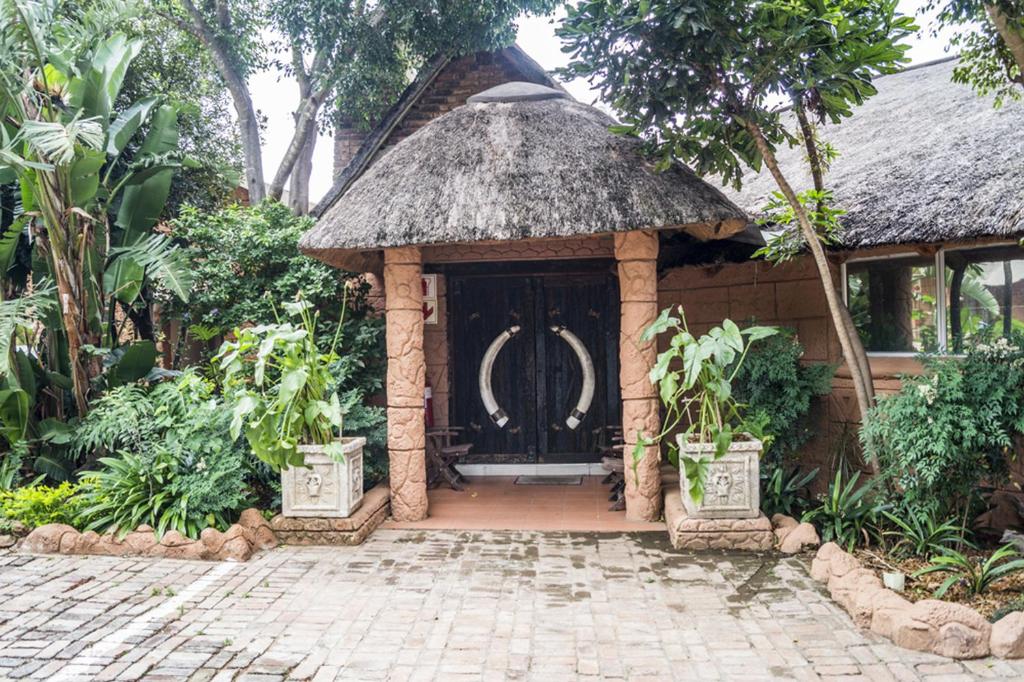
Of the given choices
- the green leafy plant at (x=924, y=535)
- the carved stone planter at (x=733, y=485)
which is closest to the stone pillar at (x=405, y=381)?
the carved stone planter at (x=733, y=485)

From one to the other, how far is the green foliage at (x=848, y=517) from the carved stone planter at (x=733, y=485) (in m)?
0.48

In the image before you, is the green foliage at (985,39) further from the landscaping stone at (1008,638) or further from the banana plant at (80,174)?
the banana plant at (80,174)

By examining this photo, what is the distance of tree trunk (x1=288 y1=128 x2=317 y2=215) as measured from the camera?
37.2 ft

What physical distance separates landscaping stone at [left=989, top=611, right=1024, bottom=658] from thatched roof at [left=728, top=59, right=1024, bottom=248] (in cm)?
296

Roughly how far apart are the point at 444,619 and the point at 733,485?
2.53 metres

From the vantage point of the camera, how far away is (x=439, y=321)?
850 cm

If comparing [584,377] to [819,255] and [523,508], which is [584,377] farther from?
[819,255]

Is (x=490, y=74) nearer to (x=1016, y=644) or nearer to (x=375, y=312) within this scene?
(x=375, y=312)

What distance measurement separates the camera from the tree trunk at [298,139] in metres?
10.8

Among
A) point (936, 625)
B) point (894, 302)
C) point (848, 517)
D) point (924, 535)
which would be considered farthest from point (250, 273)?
point (936, 625)

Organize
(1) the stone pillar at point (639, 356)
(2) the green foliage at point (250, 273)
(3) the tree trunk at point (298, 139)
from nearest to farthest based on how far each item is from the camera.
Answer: (1) the stone pillar at point (639, 356) → (2) the green foliage at point (250, 273) → (3) the tree trunk at point (298, 139)

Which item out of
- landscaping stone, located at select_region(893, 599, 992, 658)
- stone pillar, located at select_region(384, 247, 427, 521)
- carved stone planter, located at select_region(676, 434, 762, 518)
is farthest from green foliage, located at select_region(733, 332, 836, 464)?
stone pillar, located at select_region(384, 247, 427, 521)

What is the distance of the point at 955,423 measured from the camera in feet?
15.9

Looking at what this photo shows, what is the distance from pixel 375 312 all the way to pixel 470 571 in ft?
12.3
